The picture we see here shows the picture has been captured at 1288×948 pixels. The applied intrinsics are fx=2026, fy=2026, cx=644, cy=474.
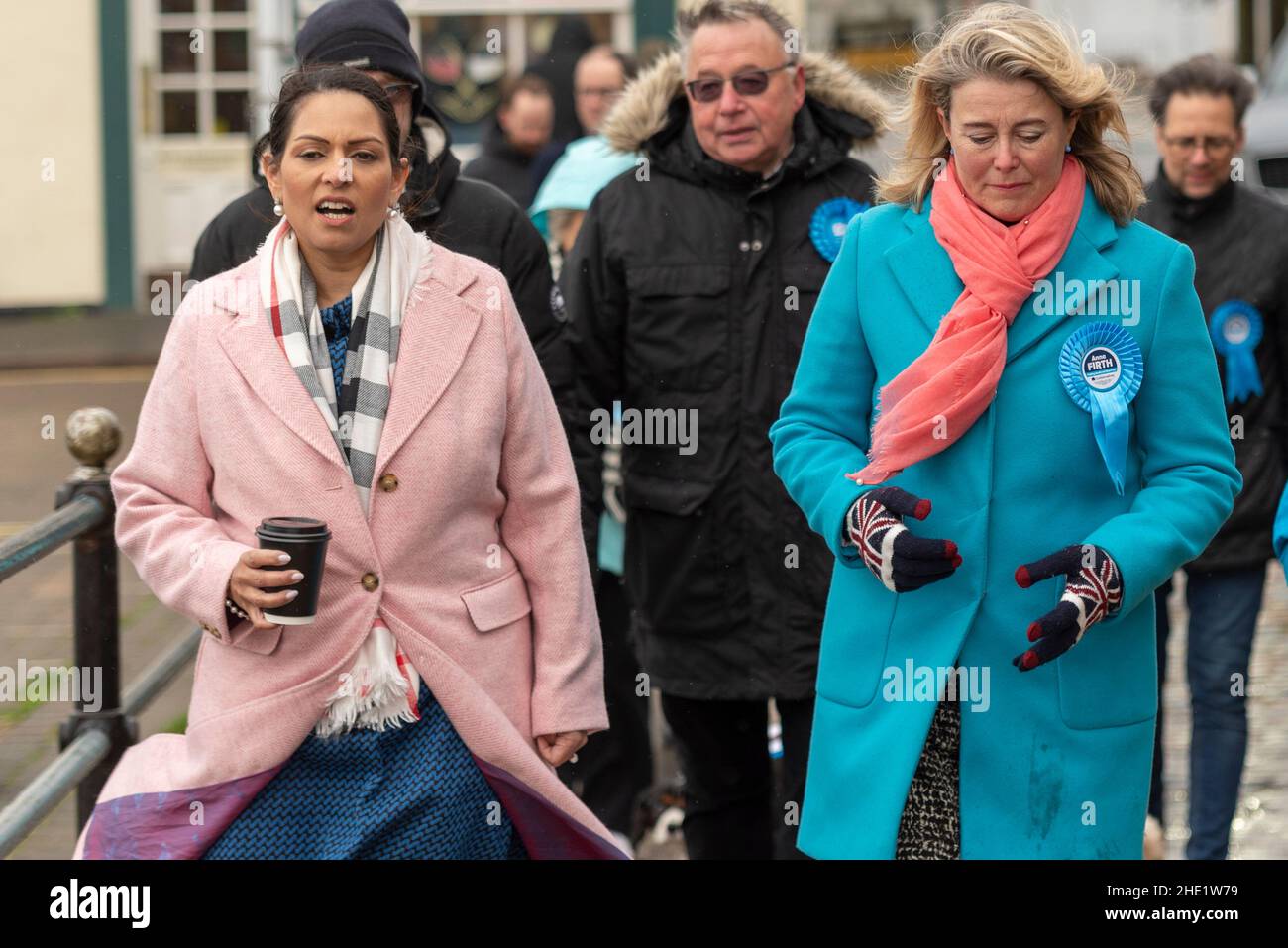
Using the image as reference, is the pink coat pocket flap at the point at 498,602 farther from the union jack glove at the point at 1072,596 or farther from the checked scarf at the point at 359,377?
the union jack glove at the point at 1072,596

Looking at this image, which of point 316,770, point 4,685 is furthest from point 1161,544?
point 4,685

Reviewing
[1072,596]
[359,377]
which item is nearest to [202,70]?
[359,377]

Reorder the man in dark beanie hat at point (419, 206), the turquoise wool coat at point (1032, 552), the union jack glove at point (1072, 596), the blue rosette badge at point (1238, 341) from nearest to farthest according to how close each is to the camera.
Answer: the union jack glove at point (1072, 596)
the turquoise wool coat at point (1032, 552)
the man in dark beanie hat at point (419, 206)
the blue rosette badge at point (1238, 341)

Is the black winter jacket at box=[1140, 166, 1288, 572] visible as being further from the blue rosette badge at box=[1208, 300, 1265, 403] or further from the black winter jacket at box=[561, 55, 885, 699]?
the black winter jacket at box=[561, 55, 885, 699]

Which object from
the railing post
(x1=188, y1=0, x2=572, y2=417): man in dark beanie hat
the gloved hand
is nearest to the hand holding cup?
the gloved hand

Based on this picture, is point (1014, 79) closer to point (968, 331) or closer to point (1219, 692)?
point (968, 331)

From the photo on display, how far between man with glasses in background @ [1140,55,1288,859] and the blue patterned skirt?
8.43 feet

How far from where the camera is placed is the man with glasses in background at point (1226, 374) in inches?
213

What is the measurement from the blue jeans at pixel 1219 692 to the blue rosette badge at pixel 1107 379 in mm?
2175

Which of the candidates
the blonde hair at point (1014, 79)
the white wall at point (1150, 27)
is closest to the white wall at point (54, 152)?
the white wall at point (1150, 27)

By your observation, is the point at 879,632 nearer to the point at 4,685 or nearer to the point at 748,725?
the point at 748,725

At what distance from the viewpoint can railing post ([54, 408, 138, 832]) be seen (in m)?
4.95
